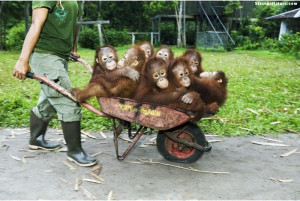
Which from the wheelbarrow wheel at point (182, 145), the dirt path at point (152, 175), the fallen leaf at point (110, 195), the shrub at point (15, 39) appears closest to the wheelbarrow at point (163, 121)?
the wheelbarrow wheel at point (182, 145)

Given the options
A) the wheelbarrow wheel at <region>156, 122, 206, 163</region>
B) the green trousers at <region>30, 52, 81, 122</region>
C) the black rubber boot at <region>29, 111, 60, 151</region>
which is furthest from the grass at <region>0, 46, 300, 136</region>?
the green trousers at <region>30, 52, 81, 122</region>

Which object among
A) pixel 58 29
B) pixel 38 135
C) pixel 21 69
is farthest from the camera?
pixel 38 135

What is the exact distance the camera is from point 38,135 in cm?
340

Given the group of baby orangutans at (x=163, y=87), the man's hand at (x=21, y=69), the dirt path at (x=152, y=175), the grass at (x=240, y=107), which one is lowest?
the dirt path at (x=152, y=175)

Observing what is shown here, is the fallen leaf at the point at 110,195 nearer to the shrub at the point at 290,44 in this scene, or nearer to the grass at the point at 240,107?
the grass at the point at 240,107

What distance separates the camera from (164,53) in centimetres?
344

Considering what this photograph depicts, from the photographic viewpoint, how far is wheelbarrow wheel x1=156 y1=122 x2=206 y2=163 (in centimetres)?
301

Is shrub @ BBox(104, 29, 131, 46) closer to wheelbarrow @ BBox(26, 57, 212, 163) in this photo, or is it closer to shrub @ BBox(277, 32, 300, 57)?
shrub @ BBox(277, 32, 300, 57)

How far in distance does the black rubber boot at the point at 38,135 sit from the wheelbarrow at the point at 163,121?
64 centimetres

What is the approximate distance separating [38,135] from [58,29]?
117 cm

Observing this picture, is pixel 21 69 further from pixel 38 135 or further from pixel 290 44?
pixel 290 44

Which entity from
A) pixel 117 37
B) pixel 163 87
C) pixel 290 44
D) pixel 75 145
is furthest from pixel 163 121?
pixel 117 37

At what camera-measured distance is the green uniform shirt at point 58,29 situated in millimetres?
2914

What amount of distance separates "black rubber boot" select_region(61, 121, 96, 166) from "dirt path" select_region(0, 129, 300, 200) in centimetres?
7
